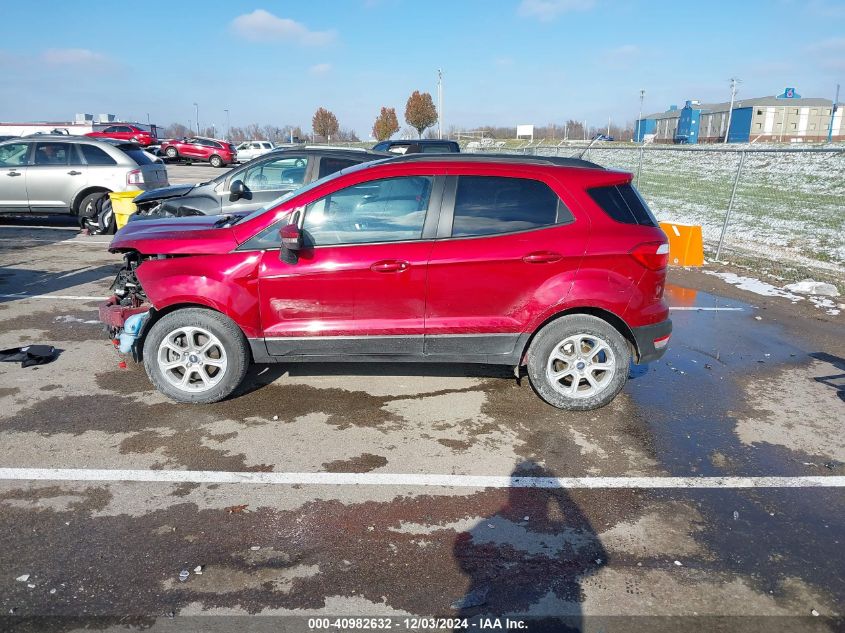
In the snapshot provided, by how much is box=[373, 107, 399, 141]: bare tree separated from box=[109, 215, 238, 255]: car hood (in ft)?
227

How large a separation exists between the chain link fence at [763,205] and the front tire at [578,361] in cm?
613

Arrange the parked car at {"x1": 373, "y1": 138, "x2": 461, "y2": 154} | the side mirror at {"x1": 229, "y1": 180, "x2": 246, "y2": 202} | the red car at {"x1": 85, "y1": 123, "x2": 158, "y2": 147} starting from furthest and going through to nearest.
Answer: the red car at {"x1": 85, "y1": 123, "x2": 158, "y2": 147} < the parked car at {"x1": 373, "y1": 138, "x2": 461, "y2": 154} < the side mirror at {"x1": 229, "y1": 180, "x2": 246, "y2": 202}

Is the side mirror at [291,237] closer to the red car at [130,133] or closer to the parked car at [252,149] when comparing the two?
the red car at [130,133]

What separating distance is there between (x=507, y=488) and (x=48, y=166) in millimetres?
12215

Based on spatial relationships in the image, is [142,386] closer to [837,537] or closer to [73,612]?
[73,612]

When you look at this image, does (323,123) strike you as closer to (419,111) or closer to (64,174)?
(419,111)

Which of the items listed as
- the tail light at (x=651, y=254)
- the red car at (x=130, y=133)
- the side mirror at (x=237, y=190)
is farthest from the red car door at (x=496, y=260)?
the red car at (x=130, y=133)

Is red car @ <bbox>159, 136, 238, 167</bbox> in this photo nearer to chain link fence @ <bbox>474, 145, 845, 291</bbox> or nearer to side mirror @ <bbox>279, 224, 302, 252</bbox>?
chain link fence @ <bbox>474, 145, 845, 291</bbox>

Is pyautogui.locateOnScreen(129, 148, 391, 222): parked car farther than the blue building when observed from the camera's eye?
No

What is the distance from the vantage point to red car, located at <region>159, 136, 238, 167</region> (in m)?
36.8

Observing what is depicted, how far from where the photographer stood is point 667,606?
2.75m

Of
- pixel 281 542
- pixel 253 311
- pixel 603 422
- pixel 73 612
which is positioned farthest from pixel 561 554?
pixel 253 311

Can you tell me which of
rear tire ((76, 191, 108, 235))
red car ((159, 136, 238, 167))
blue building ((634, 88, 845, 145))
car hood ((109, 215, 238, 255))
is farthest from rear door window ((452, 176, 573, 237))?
blue building ((634, 88, 845, 145))

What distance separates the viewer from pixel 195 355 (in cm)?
462
